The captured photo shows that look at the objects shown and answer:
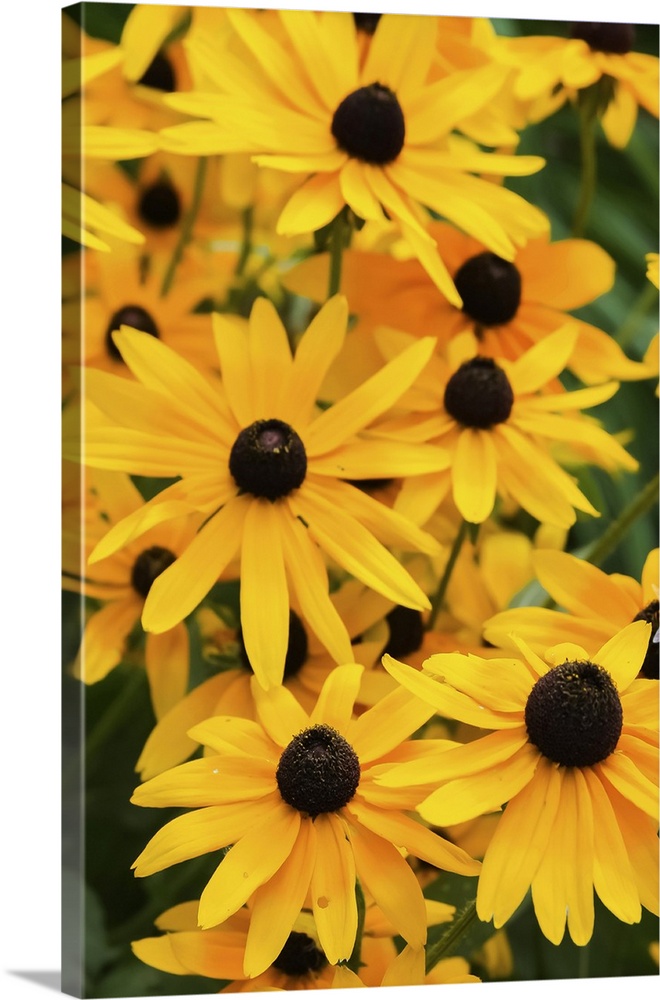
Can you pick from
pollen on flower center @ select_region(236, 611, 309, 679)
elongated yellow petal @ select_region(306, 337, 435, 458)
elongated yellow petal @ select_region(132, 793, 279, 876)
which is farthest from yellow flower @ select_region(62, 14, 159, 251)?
elongated yellow petal @ select_region(132, 793, 279, 876)

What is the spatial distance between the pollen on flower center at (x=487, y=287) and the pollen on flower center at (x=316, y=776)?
380 millimetres

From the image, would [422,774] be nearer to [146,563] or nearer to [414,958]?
[414,958]

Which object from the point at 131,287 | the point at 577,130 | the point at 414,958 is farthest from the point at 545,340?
the point at 414,958

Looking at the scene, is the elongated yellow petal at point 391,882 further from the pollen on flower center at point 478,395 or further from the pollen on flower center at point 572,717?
the pollen on flower center at point 478,395

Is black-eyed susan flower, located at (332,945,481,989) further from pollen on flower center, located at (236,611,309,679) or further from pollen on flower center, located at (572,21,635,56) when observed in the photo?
pollen on flower center, located at (572,21,635,56)

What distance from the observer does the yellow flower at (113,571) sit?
119 cm

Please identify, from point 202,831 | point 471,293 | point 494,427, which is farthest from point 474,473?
point 202,831

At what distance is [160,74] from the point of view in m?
1.23

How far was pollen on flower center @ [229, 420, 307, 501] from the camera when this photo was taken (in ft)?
3.86

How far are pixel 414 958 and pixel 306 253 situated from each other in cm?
57

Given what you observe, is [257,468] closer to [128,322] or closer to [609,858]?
[128,322]

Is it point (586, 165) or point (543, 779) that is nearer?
point (543, 779)

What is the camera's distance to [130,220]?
4.02 ft

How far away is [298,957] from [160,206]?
0.60 metres
